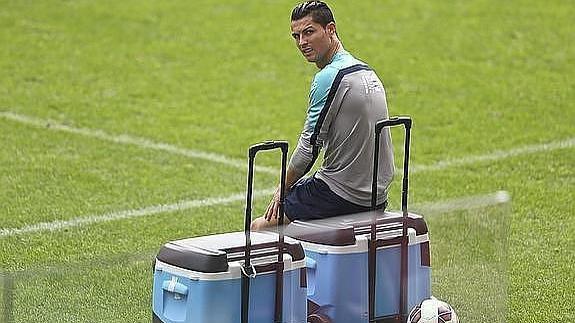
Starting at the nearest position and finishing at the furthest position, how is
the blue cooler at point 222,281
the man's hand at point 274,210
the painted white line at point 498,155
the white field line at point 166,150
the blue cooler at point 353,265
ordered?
the blue cooler at point 222,281 < the blue cooler at point 353,265 < the man's hand at point 274,210 < the white field line at point 166,150 < the painted white line at point 498,155

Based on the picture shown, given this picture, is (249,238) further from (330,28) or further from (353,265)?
(330,28)

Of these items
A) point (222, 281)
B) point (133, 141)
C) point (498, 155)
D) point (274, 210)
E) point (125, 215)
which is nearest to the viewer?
point (222, 281)

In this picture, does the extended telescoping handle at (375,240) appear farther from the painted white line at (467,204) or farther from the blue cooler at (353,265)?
the painted white line at (467,204)

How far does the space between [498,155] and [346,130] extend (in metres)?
4.29

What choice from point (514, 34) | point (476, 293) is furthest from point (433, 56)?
point (476, 293)

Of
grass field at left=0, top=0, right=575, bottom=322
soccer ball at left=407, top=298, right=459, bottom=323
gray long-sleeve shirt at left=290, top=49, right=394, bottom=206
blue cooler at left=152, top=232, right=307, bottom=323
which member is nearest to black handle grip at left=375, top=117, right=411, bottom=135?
gray long-sleeve shirt at left=290, top=49, right=394, bottom=206

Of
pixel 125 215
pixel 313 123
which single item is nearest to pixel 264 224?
pixel 313 123

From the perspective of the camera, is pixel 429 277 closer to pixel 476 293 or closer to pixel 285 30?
pixel 476 293

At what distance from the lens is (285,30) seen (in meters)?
14.1

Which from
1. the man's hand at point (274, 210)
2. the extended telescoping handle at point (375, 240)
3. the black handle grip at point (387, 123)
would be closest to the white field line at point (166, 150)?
the man's hand at point (274, 210)

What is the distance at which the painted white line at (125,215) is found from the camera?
27.4ft

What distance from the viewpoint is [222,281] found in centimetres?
560

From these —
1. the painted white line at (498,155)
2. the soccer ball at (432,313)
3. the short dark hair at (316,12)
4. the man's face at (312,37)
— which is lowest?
the soccer ball at (432,313)

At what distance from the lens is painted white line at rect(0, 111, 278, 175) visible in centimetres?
1023
